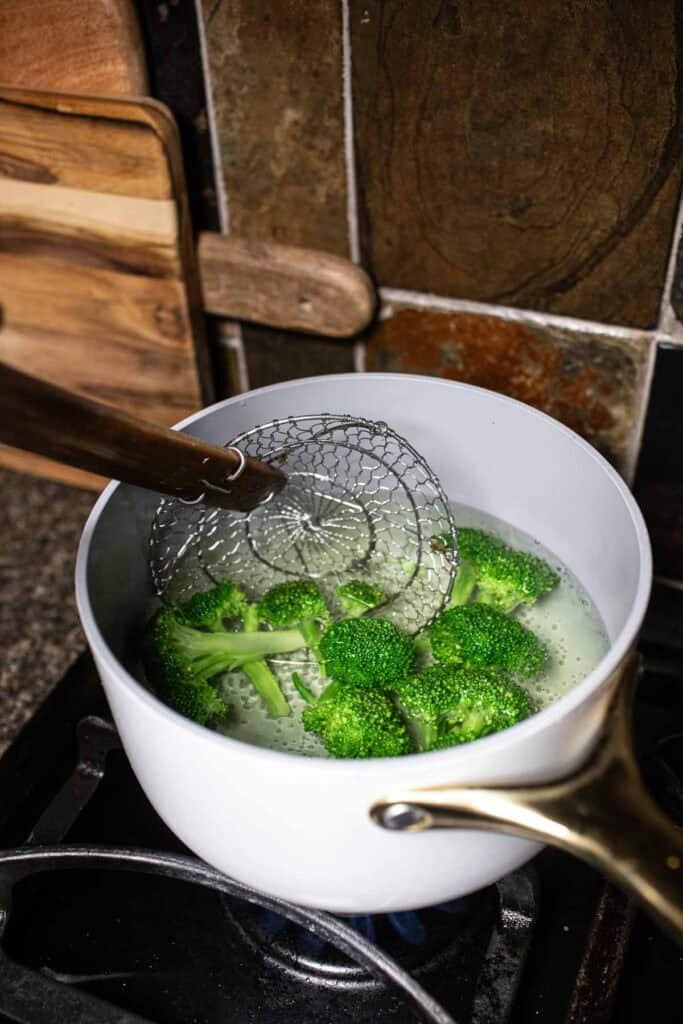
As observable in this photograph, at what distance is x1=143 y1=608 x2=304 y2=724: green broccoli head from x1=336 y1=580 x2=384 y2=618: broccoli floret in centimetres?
4

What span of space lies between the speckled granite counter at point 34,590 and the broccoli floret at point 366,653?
0.32 meters

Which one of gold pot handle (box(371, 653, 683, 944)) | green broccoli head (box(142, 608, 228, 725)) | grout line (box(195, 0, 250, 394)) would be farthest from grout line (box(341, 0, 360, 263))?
gold pot handle (box(371, 653, 683, 944))

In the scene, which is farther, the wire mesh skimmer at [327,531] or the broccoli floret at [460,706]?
the wire mesh skimmer at [327,531]

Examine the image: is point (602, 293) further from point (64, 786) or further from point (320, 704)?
point (64, 786)

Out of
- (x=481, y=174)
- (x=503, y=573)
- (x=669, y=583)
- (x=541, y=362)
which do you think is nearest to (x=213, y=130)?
(x=481, y=174)

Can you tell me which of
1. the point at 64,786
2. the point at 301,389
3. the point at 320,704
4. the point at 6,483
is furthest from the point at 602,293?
the point at 6,483

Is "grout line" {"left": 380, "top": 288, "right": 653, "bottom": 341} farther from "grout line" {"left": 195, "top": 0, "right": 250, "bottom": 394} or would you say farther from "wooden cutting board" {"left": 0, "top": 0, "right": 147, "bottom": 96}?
"wooden cutting board" {"left": 0, "top": 0, "right": 147, "bottom": 96}

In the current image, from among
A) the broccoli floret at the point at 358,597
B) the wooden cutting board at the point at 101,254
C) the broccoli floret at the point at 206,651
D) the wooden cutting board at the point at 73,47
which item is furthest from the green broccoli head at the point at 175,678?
the wooden cutting board at the point at 73,47

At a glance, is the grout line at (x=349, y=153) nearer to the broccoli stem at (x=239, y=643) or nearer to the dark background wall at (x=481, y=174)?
the dark background wall at (x=481, y=174)

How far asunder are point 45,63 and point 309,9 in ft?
0.75

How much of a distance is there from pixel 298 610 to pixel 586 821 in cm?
29

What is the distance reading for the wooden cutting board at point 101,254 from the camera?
31.7 inches

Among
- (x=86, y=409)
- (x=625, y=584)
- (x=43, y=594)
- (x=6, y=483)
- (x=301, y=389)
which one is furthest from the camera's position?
(x=6, y=483)

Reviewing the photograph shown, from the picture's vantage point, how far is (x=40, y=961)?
2.22 feet
